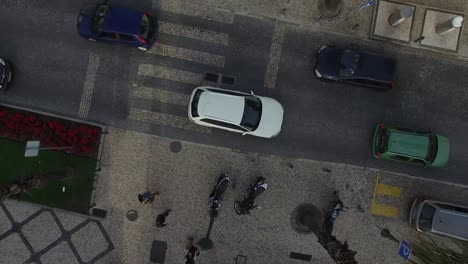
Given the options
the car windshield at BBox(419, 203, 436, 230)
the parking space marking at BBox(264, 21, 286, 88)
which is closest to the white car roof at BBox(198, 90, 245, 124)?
the parking space marking at BBox(264, 21, 286, 88)

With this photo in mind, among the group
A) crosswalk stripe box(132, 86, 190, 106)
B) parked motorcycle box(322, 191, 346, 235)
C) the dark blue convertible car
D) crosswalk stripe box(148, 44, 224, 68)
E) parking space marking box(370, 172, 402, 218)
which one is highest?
the dark blue convertible car

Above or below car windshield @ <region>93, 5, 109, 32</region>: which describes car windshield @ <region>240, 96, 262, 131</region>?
below

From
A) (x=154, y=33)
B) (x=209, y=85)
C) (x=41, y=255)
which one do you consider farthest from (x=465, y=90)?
(x=41, y=255)

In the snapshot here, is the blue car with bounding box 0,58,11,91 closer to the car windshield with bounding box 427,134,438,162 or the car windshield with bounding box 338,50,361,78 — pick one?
the car windshield with bounding box 338,50,361,78

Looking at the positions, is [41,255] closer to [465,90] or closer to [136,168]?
[136,168]

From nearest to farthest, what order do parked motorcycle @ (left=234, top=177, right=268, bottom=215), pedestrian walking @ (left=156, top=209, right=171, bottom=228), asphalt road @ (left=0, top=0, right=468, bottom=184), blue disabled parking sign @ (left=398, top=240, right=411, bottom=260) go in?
blue disabled parking sign @ (left=398, top=240, right=411, bottom=260) < pedestrian walking @ (left=156, top=209, right=171, bottom=228) < parked motorcycle @ (left=234, top=177, right=268, bottom=215) < asphalt road @ (left=0, top=0, right=468, bottom=184)

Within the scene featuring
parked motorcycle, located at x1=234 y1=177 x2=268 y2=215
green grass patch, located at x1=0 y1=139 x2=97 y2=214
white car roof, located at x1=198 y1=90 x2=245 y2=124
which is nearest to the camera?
white car roof, located at x1=198 y1=90 x2=245 y2=124
